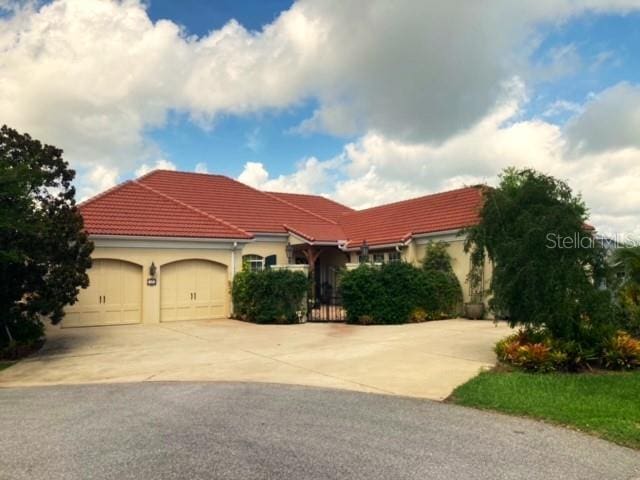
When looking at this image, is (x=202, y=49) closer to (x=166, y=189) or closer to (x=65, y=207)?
(x=65, y=207)

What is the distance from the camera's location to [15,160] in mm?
12656

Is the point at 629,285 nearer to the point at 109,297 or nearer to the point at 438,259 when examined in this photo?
the point at 438,259

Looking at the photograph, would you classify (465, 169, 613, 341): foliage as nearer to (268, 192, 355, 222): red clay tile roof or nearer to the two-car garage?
the two-car garage

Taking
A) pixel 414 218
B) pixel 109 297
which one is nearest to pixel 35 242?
pixel 109 297

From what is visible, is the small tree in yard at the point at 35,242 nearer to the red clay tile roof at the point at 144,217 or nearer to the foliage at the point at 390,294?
the red clay tile roof at the point at 144,217

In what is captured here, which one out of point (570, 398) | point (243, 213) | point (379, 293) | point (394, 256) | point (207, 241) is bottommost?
point (570, 398)

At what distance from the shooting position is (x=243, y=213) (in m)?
25.2

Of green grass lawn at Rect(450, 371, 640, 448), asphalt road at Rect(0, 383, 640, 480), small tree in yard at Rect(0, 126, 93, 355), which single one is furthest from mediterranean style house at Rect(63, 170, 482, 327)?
asphalt road at Rect(0, 383, 640, 480)

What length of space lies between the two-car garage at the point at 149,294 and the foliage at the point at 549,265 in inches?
466

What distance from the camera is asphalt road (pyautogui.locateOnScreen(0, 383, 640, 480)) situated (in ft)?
16.3

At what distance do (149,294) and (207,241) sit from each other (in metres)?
2.89

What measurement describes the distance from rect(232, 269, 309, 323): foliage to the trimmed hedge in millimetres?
1571

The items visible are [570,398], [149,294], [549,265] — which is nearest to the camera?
[570,398]

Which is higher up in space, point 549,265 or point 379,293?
point 549,265
